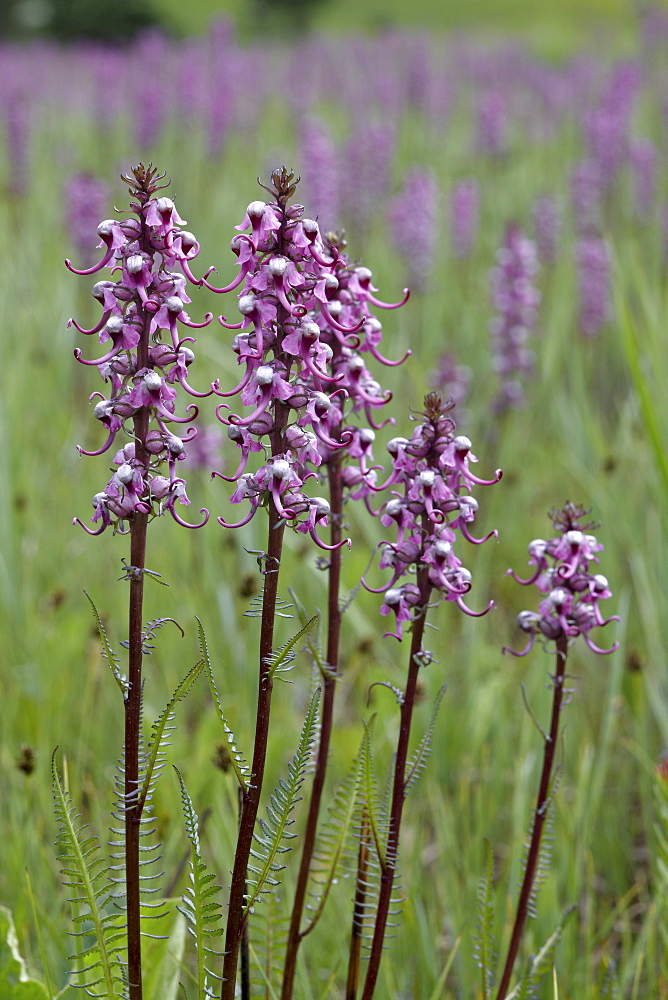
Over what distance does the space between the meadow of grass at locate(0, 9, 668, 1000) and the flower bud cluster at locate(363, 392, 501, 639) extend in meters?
0.53

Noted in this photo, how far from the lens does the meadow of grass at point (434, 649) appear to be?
245cm

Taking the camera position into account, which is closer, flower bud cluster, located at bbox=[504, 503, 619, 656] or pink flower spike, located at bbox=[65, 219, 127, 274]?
pink flower spike, located at bbox=[65, 219, 127, 274]

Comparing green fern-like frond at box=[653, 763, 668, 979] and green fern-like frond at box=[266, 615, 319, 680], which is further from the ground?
green fern-like frond at box=[266, 615, 319, 680]

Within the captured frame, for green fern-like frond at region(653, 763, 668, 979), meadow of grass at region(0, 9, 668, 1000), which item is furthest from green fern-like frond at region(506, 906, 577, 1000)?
green fern-like frond at region(653, 763, 668, 979)

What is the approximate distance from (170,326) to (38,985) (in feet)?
4.22

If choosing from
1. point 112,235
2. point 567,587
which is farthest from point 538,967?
point 112,235

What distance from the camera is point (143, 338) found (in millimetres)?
1352

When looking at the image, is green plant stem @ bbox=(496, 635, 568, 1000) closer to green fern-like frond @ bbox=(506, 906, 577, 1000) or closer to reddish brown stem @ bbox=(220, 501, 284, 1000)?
green fern-like frond @ bbox=(506, 906, 577, 1000)

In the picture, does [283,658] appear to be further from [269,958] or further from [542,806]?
[269,958]

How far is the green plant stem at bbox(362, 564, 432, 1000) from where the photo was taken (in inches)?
62.4

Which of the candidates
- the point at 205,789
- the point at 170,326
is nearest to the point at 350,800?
the point at 170,326

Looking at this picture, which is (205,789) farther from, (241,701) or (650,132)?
(650,132)

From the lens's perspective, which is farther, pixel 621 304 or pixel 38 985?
pixel 621 304

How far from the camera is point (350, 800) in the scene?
1.79 metres
